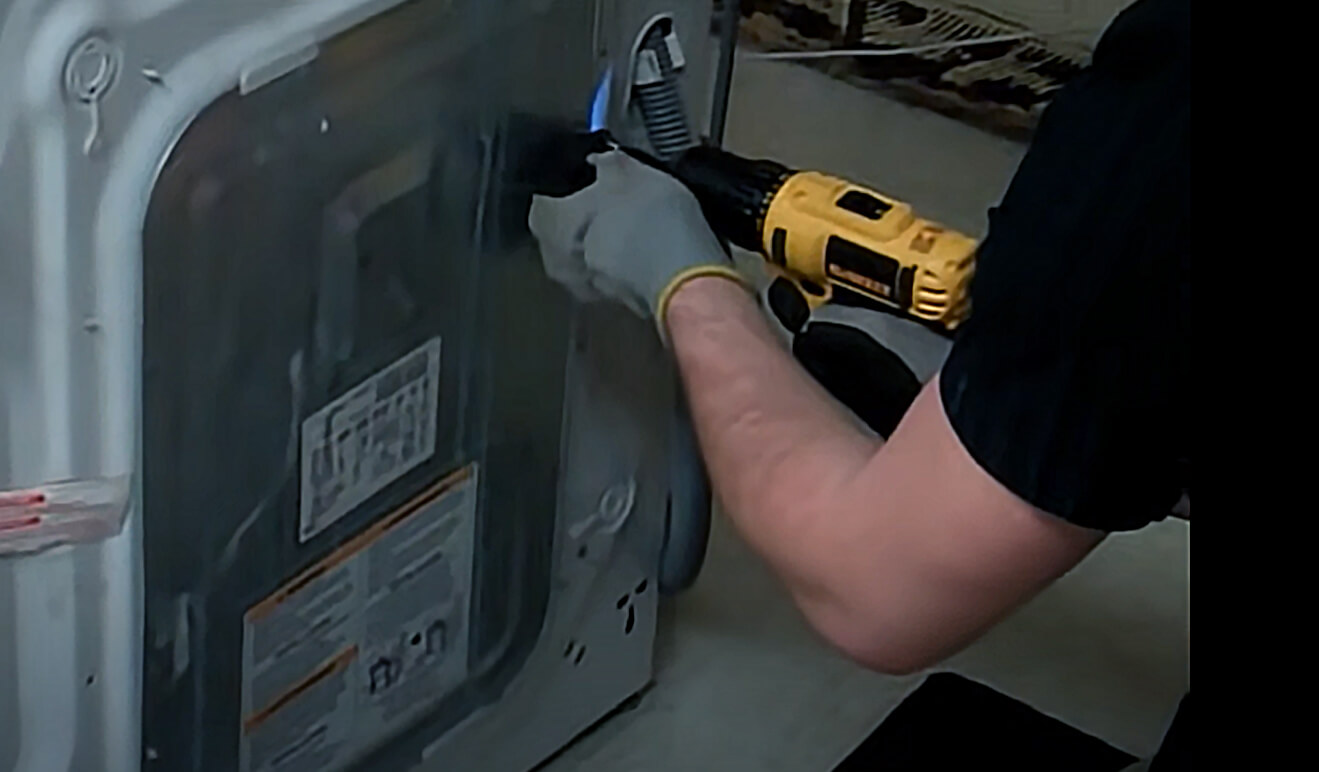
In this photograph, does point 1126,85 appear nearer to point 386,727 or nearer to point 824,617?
point 824,617

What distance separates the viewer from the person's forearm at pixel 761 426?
2.96ft

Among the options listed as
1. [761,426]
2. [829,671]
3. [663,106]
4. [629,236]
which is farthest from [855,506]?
[829,671]

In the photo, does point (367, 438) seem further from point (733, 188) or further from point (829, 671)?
point (829, 671)

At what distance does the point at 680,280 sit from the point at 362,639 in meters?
0.26

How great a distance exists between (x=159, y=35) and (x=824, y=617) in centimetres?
35

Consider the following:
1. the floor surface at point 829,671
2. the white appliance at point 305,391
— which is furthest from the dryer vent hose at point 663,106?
the floor surface at point 829,671

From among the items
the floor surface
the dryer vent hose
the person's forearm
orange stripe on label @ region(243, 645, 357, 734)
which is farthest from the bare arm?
the floor surface

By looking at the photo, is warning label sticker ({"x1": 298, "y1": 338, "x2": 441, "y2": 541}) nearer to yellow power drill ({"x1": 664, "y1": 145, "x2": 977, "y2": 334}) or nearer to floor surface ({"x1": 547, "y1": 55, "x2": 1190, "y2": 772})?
yellow power drill ({"x1": 664, "y1": 145, "x2": 977, "y2": 334})

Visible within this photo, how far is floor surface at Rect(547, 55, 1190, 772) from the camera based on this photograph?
1.39 meters

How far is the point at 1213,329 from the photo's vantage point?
601 millimetres

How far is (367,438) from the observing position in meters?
1.05

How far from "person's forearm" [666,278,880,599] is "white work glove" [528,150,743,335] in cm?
2

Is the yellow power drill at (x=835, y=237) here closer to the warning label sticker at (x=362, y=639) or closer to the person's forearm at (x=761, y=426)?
the person's forearm at (x=761, y=426)

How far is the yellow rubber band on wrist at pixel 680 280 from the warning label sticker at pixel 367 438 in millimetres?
119
